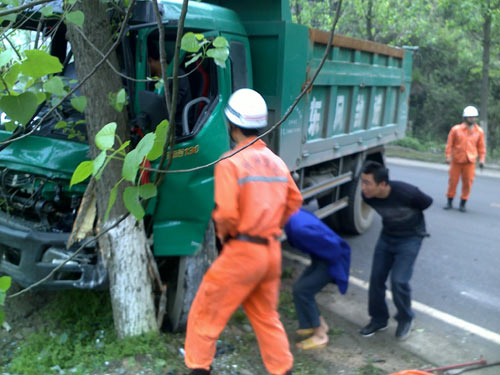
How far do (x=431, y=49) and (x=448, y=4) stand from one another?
23.0 feet

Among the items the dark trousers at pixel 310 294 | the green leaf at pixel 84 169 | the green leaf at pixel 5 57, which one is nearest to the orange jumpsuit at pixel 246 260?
the dark trousers at pixel 310 294

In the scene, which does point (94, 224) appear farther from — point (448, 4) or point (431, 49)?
point (431, 49)

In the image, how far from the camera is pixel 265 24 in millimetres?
4137

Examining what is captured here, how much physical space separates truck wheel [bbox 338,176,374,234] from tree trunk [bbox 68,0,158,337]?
3.45 m

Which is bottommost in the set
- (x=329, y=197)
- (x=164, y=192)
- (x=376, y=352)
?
(x=376, y=352)

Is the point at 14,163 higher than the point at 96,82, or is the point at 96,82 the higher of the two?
the point at 96,82

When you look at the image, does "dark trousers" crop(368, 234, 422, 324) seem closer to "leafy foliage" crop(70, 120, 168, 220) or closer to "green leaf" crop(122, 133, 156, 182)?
"leafy foliage" crop(70, 120, 168, 220)

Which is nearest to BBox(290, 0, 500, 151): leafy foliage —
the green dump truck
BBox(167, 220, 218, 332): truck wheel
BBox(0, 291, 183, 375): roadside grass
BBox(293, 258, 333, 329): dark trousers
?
the green dump truck

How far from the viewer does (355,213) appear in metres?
6.53

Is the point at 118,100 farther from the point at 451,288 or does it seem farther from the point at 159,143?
the point at 451,288

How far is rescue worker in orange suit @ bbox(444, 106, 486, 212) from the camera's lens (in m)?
8.14

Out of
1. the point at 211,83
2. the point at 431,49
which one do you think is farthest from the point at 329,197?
the point at 431,49

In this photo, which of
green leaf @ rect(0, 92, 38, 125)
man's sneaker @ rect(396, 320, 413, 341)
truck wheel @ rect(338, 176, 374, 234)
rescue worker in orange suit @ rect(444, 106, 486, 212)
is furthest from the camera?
rescue worker in orange suit @ rect(444, 106, 486, 212)

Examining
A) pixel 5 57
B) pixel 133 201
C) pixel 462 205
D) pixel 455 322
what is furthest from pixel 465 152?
pixel 5 57
